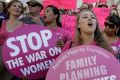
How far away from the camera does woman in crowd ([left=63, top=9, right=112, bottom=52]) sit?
391 cm

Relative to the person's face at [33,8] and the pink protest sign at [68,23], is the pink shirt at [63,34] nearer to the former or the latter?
the person's face at [33,8]

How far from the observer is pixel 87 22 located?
156 inches

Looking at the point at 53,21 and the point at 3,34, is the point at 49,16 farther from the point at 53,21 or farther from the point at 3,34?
the point at 3,34

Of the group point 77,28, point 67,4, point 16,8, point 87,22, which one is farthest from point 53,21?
point 67,4

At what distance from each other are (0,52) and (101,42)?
4.79 feet

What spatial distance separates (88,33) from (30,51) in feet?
2.56

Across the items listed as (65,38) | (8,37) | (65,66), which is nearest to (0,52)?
(8,37)

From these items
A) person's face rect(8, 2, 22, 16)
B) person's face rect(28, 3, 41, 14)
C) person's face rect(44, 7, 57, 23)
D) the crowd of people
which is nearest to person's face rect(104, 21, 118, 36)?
the crowd of people

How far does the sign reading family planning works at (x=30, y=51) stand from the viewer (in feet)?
14.4

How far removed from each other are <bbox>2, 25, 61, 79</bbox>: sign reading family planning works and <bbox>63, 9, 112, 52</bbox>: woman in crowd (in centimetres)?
47

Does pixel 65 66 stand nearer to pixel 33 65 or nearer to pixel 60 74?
pixel 60 74

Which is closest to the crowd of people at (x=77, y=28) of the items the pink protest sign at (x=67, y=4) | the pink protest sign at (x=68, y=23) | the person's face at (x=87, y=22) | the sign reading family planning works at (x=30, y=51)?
the person's face at (x=87, y=22)

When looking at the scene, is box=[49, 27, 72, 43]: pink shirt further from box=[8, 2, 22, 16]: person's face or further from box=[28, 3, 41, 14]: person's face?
box=[28, 3, 41, 14]: person's face

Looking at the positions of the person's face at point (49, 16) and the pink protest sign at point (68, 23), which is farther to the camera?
the pink protest sign at point (68, 23)
